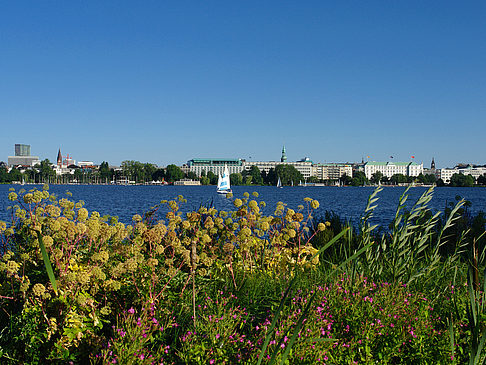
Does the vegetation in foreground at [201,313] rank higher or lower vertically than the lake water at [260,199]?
higher

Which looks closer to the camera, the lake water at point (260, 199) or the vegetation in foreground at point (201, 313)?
the vegetation in foreground at point (201, 313)

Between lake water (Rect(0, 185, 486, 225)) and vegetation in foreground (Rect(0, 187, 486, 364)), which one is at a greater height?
vegetation in foreground (Rect(0, 187, 486, 364))

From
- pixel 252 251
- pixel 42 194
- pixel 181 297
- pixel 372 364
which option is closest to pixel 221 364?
pixel 372 364

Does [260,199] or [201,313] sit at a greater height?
[201,313]

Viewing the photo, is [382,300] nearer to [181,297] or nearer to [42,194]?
[181,297]

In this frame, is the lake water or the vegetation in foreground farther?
the lake water

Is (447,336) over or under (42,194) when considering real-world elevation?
under

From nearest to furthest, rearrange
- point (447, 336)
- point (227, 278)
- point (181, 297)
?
point (447, 336) → point (181, 297) → point (227, 278)

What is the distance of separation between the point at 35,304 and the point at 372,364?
8.72 feet

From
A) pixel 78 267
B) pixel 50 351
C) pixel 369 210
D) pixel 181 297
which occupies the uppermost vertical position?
pixel 369 210

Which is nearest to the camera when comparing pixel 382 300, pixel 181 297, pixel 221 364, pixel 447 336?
pixel 221 364

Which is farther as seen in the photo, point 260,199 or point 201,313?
point 260,199

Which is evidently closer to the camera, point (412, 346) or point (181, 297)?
point (412, 346)

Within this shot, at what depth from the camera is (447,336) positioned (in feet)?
11.7
